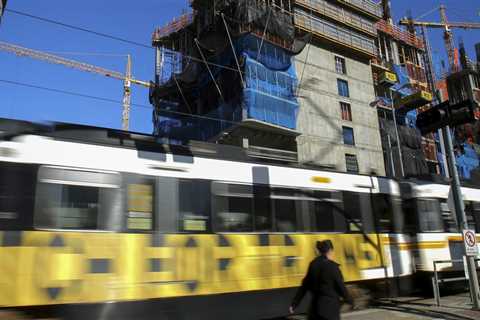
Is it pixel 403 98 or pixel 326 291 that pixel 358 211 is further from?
pixel 403 98

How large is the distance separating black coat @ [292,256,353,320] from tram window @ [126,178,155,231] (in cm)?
351

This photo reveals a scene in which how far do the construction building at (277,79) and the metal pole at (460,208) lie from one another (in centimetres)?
→ 2269

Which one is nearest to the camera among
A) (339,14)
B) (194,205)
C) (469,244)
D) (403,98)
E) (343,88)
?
(194,205)

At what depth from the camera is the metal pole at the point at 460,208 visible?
10.5 m

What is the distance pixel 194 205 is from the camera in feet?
29.0

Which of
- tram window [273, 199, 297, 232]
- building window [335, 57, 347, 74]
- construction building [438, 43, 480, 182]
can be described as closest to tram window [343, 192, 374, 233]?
tram window [273, 199, 297, 232]

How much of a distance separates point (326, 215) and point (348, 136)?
37.3 m

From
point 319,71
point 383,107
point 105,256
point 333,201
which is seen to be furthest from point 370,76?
point 105,256

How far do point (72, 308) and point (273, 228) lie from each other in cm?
433

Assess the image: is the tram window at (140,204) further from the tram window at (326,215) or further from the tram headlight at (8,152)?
the tram window at (326,215)

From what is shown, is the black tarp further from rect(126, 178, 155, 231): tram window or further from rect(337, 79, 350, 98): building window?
rect(126, 178, 155, 231): tram window

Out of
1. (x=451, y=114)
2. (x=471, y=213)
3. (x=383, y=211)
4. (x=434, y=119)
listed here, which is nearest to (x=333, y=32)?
(x=471, y=213)

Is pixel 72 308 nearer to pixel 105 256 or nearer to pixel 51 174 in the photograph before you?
pixel 105 256

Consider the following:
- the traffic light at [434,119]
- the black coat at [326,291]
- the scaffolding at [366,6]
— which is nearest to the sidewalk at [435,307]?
the traffic light at [434,119]
